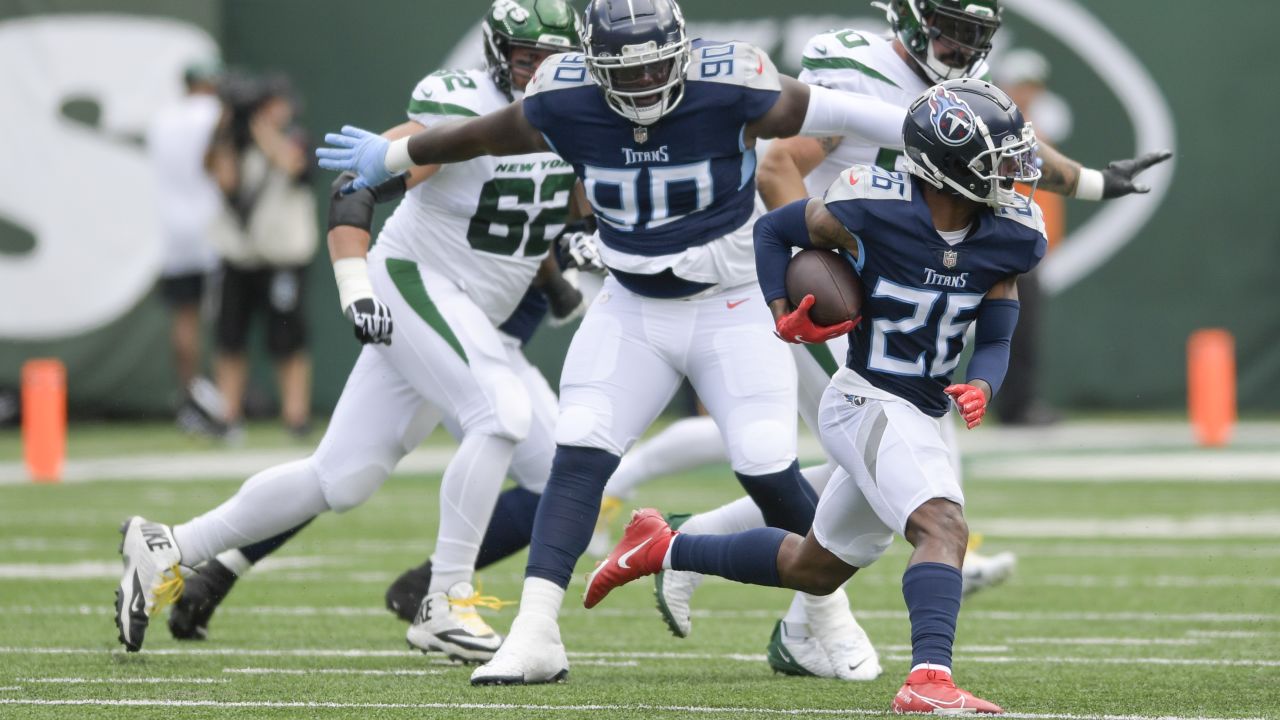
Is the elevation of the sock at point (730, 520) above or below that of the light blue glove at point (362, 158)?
below

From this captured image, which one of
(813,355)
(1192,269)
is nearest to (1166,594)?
(813,355)

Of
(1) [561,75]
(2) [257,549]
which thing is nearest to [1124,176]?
(1) [561,75]

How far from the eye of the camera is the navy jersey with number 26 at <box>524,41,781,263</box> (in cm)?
489

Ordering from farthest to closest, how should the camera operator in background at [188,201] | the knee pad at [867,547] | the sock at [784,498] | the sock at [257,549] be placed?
the camera operator in background at [188,201], the sock at [257,549], the sock at [784,498], the knee pad at [867,547]

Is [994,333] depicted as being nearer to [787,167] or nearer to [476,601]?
[787,167]

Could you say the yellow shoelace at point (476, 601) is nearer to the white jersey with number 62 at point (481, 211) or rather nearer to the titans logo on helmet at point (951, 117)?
the white jersey with number 62 at point (481, 211)

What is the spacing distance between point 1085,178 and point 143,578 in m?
2.73

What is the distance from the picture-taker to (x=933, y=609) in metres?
4.17

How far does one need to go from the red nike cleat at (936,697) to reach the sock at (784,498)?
889 millimetres

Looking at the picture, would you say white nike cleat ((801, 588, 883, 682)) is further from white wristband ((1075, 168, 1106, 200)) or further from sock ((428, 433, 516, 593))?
white wristband ((1075, 168, 1106, 200))

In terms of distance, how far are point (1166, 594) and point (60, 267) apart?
29.2ft

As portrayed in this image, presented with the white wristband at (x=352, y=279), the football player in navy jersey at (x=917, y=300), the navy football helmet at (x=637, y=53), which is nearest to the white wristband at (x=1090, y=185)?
the football player in navy jersey at (x=917, y=300)

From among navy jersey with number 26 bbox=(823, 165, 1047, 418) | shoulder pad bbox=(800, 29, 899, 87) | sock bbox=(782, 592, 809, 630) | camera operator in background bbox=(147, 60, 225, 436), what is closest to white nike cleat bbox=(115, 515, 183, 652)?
sock bbox=(782, 592, 809, 630)

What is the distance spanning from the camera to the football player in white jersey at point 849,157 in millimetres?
5312
